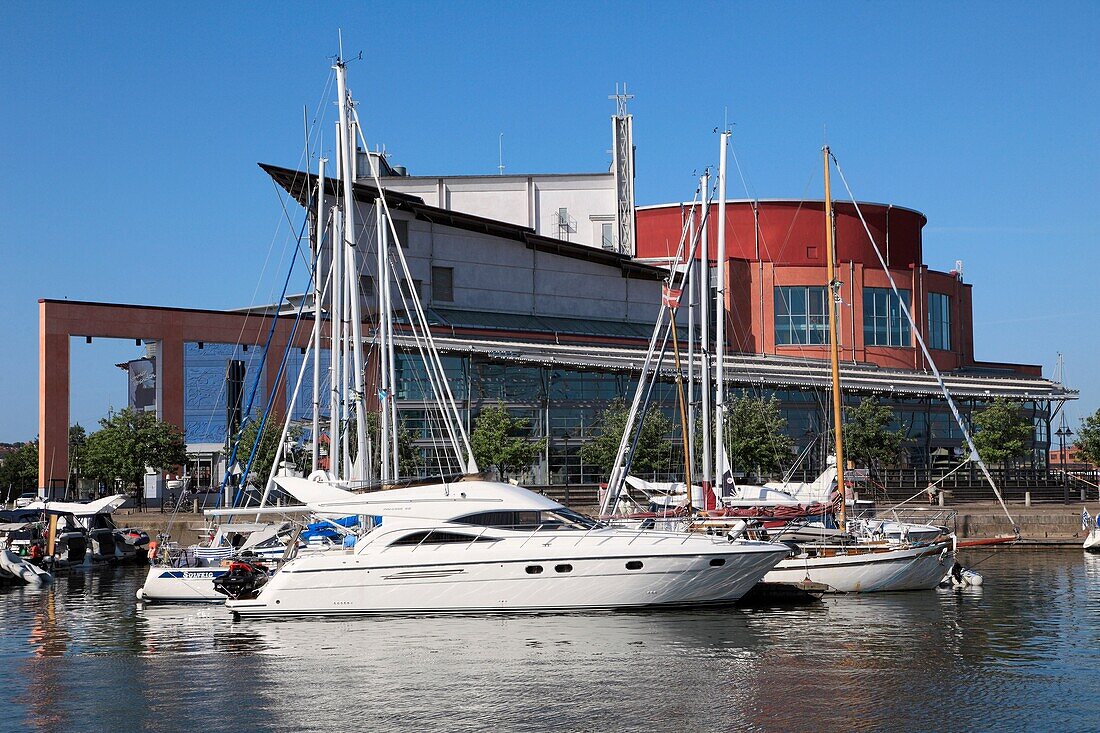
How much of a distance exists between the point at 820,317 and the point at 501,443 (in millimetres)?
35213

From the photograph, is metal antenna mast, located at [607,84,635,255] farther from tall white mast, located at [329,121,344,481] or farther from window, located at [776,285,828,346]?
tall white mast, located at [329,121,344,481]

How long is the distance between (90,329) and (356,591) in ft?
143

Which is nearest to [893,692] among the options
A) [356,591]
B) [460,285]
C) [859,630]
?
[859,630]

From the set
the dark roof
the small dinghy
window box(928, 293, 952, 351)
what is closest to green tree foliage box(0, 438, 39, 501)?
the dark roof

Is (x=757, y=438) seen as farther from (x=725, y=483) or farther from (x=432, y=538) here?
(x=432, y=538)

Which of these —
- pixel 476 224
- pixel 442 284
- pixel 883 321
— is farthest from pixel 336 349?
pixel 883 321

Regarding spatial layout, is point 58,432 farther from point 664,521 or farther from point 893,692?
point 893,692

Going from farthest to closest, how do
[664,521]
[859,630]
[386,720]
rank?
[664,521], [859,630], [386,720]

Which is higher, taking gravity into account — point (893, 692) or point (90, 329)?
point (90, 329)

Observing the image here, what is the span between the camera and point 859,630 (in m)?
30.7

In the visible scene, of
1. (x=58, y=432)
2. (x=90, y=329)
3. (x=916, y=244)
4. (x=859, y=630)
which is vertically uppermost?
(x=916, y=244)

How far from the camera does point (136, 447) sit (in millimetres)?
72812

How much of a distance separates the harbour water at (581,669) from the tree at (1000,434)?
1547 inches

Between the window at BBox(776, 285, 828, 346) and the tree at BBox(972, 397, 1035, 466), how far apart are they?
1909 centimetres
